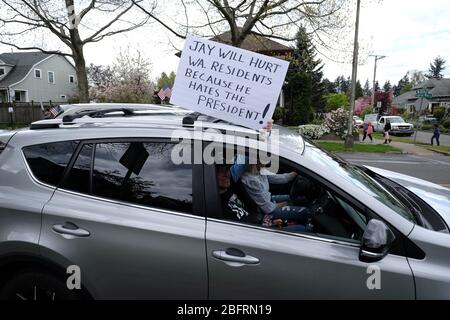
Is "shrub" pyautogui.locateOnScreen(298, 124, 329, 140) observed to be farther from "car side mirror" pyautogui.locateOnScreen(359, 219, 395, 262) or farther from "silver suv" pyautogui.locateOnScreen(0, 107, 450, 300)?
"car side mirror" pyautogui.locateOnScreen(359, 219, 395, 262)

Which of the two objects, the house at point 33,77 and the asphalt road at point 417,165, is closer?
the asphalt road at point 417,165

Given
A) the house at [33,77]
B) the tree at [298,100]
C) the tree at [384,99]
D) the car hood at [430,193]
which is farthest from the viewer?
the tree at [384,99]

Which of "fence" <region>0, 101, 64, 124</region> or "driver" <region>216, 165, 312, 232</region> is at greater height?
"fence" <region>0, 101, 64, 124</region>

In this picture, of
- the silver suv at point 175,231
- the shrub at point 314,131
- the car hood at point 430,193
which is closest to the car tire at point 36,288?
the silver suv at point 175,231

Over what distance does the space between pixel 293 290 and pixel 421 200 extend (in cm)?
135

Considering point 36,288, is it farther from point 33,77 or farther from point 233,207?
point 33,77

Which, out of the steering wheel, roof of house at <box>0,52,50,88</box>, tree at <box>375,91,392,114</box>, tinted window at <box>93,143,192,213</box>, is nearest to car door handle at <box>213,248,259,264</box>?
tinted window at <box>93,143,192,213</box>

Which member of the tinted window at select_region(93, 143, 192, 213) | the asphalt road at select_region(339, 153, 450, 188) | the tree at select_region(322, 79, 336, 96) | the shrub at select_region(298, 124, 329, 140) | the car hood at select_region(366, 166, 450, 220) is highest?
the tree at select_region(322, 79, 336, 96)

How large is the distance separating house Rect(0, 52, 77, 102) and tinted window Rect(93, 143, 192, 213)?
161 feet

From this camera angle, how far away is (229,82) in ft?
8.87

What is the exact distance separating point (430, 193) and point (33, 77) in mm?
52521

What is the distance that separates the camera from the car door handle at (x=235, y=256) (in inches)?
82.4

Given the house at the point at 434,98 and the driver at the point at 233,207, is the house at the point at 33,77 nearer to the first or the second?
the driver at the point at 233,207

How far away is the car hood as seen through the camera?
8.56ft
